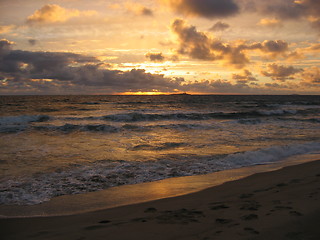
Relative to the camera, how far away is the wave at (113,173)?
20.5 ft

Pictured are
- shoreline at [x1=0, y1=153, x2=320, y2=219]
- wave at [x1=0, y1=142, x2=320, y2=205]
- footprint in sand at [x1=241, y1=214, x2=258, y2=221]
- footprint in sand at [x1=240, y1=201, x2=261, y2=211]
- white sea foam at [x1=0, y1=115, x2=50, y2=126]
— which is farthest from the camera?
white sea foam at [x1=0, y1=115, x2=50, y2=126]

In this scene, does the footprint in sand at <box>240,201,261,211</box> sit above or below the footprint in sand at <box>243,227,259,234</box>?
below

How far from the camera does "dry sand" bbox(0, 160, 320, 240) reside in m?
3.87

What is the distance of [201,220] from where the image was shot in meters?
4.38

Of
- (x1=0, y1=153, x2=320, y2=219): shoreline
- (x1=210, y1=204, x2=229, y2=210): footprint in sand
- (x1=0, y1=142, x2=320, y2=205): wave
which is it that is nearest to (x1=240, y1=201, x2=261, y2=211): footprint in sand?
(x1=210, y1=204, x2=229, y2=210): footprint in sand

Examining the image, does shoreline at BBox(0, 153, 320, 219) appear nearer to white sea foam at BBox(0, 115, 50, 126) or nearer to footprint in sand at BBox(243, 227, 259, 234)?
footprint in sand at BBox(243, 227, 259, 234)

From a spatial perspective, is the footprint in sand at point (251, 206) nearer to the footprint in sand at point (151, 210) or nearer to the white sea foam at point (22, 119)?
the footprint in sand at point (151, 210)

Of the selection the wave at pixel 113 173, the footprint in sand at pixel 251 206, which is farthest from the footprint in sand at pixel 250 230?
the wave at pixel 113 173

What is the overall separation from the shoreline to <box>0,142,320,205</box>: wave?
31 cm

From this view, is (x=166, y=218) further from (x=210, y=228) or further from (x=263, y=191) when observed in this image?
(x=263, y=191)

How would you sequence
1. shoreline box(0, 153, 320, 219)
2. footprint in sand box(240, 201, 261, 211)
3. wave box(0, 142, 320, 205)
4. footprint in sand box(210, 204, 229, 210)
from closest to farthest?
footprint in sand box(240, 201, 261, 211) → footprint in sand box(210, 204, 229, 210) → shoreline box(0, 153, 320, 219) → wave box(0, 142, 320, 205)

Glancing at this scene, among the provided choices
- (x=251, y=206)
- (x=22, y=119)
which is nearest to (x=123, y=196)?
(x=251, y=206)

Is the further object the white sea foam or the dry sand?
the white sea foam

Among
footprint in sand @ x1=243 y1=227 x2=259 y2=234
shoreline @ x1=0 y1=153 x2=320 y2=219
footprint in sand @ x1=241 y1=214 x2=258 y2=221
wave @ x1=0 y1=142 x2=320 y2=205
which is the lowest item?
shoreline @ x1=0 y1=153 x2=320 y2=219
